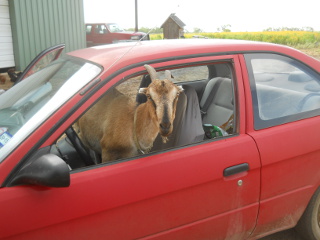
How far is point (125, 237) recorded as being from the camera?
1895mm

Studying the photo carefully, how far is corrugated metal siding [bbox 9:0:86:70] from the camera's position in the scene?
9.42m

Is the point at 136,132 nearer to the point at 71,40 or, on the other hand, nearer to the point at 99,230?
the point at 99,230

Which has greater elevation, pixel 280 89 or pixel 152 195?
pixel 280 89

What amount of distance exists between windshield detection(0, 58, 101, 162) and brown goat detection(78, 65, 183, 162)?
1.60 feet

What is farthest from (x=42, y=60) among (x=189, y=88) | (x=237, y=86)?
(x=237, y=86)

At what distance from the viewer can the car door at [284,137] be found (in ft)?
7.63

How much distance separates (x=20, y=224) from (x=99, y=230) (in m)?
0.43

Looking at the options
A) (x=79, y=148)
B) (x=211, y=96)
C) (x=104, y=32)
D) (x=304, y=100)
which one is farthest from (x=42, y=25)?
(x=104, y=32)

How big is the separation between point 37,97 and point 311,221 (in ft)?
7.78

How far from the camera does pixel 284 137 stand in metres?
2.35

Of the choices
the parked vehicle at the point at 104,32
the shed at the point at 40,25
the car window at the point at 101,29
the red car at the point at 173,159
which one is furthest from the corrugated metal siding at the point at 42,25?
the car window at the point at 101,29

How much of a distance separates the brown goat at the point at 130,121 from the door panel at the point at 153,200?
1.16 ft

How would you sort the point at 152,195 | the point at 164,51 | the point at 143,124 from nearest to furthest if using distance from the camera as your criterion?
the point at 152,195 < the point at 164,51 < the point at 143,124

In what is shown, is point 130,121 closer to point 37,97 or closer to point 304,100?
point 37,97
